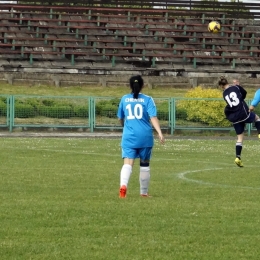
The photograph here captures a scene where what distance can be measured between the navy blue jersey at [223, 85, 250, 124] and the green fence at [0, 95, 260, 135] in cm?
1513

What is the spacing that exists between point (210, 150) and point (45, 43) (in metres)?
20.9

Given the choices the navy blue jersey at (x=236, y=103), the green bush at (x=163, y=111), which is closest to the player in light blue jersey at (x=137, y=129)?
the navy blue jersey at (x=236, y=103)

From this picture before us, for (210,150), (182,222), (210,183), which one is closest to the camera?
(182,222)

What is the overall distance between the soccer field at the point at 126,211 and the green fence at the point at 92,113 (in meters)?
13.8

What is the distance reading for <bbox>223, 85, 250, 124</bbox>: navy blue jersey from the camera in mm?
20984

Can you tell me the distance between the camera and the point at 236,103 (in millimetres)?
21125

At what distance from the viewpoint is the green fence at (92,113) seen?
35781mm

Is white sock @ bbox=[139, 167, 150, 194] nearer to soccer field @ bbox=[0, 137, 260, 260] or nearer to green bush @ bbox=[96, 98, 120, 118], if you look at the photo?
soccer field @ bbox=[0, 137, 260, 260]

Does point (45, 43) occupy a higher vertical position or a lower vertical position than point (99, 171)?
higher

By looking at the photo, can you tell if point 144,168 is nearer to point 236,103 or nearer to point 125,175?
point 125,175

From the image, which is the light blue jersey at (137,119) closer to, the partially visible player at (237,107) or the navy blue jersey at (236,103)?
the partially visible player at (237,107)

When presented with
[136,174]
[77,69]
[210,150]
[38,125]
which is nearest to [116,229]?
[136,174]

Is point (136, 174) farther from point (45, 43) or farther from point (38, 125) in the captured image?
point (45, 43)

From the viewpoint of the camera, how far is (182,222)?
1062 centimetres
